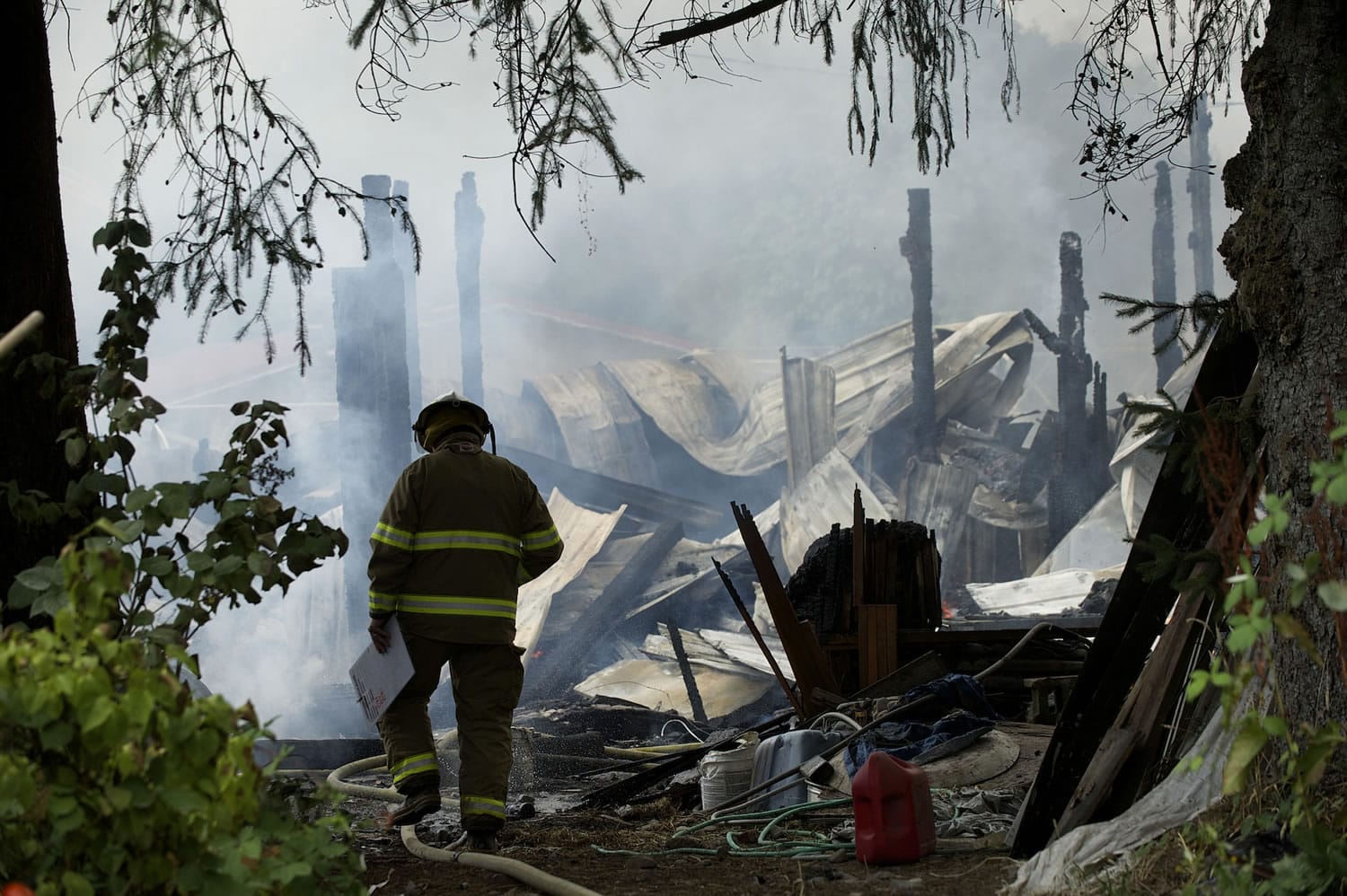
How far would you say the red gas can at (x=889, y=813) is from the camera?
166 inches

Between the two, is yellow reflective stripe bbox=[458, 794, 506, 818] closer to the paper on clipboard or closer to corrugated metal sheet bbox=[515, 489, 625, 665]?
the paper on clipboard

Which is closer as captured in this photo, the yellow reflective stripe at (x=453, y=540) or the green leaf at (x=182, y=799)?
the green leaf at (x=182, y=799)

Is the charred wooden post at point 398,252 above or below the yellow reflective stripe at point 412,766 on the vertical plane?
above

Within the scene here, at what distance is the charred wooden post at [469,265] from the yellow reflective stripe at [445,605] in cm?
2407

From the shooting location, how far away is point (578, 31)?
5422 mm

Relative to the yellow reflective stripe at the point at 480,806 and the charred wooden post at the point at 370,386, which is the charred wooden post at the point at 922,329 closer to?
the charred wooden post at the point at 370,386

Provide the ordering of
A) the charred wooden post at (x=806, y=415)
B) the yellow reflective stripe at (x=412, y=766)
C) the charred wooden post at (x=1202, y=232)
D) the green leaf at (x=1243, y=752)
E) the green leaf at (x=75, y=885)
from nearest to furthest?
1. the green leaf at (x=75, y=885)
2. the green leaf at (x=1243, y=752)
3. the yellow reflective stripe at (x=412, y=766)
4. the charred wooden post at (x=806, y=415)
5. the charred wooden post at (x=1202, y=232)

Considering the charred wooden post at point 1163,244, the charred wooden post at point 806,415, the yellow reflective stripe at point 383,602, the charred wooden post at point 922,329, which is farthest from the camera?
the charred wooden post at point 1163,244

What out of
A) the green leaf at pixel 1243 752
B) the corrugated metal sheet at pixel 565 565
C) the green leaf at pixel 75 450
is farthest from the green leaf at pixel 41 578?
the corrugated metal sheet at pixel 565 565

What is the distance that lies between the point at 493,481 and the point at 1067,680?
4.07 metres

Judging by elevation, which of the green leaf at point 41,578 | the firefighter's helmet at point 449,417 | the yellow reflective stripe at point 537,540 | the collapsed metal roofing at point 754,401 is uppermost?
the collapsed metal roofing at point 754,401

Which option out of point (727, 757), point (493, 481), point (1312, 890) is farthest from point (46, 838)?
point (727, 757)

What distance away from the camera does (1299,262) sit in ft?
12.2

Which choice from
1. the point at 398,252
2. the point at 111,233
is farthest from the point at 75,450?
the point at 398,252
